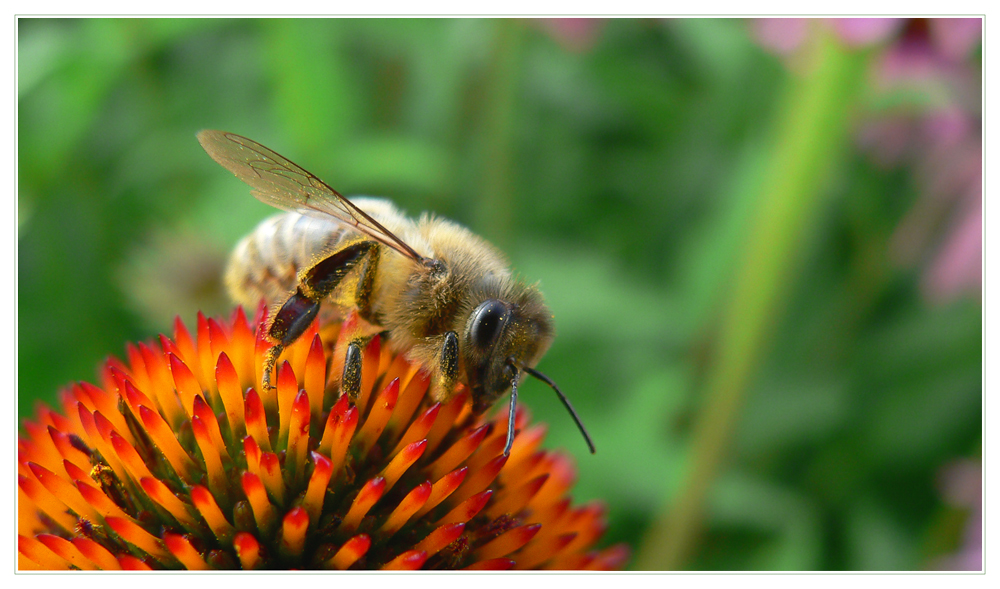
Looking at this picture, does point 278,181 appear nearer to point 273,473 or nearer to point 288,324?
point 288,324

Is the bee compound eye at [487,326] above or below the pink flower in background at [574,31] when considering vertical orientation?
below

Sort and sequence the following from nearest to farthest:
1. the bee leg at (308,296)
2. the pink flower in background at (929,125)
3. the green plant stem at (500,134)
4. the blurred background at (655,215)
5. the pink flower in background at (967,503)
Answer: the bee leg at (308,296)
the pink flower in background at (967,503)
the pink flower in background at (929,125)
the blurred background at (655,215)
the green plant stem at (500,134)

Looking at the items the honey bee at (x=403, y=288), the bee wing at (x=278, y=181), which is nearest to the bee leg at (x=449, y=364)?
the honey bee at (x=403, y=288)

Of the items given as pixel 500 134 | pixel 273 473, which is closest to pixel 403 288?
pixel 273 473

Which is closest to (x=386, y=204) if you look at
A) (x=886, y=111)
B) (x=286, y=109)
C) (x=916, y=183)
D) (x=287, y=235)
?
(x=287, y=235)

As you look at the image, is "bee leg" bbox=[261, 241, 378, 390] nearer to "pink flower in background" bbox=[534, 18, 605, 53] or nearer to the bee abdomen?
the bee abdomen

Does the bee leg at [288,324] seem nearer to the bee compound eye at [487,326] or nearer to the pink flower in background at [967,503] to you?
the bee compound eye at [487,326]

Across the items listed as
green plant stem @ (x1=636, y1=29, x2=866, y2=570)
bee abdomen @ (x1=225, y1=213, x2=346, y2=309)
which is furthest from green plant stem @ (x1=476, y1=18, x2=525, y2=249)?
bee abdomen @ (x1=225, y1=213, x2=346, y2=309)
